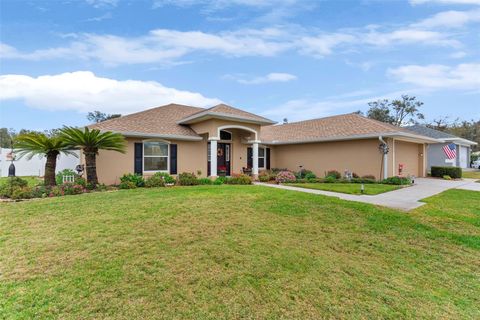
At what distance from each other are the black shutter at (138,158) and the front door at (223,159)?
16.4 feet

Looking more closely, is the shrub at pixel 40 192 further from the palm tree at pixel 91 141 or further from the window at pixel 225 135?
the window at pixel 225 135

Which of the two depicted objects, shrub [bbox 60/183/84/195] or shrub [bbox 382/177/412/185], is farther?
shrub [bbox 382/177/412/185]

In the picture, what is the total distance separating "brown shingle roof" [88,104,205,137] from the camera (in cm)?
1320

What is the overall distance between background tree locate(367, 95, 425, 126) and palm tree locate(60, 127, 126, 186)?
44600 millimetres

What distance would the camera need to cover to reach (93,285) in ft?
11.3

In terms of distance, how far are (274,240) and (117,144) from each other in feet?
30.4

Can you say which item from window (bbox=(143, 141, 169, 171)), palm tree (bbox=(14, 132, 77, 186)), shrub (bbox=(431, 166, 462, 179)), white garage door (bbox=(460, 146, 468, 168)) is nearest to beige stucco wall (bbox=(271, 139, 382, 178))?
shrub (bbox=(431, 166, 462, 179))

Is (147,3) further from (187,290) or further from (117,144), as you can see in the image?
(187,290)

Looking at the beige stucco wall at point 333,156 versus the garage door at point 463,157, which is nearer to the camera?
the beige stucco wall at point 333,156

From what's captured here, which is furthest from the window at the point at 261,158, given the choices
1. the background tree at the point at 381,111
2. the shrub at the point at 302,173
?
the background tree at the point at 381,111

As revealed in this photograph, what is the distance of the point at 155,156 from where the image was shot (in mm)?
14070

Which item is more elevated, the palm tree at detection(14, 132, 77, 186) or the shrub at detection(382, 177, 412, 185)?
the palm tree at detection(14, 132, 77, 186)

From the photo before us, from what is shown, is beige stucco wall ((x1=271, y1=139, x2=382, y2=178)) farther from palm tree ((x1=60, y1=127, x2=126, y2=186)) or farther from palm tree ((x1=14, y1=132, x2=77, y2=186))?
palm tree ((x1=14, y1=132, x2=77, y2=186))

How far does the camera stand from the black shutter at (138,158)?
1333 centimetres
